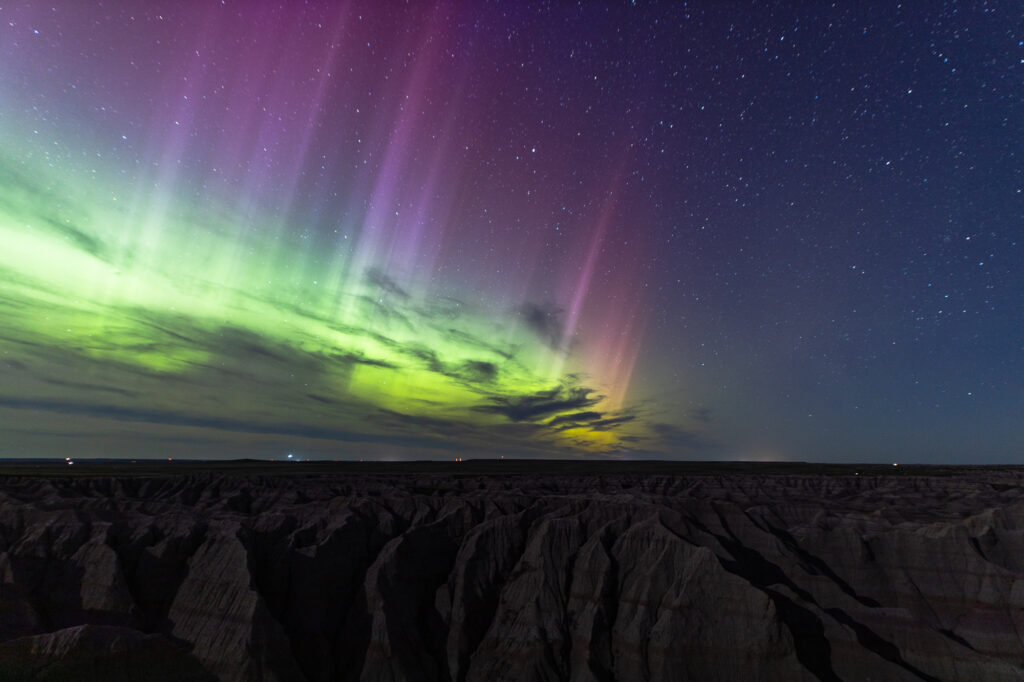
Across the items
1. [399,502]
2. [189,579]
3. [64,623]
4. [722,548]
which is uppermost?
[722,548]

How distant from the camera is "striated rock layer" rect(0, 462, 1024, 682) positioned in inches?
1212

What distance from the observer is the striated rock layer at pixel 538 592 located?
101ft

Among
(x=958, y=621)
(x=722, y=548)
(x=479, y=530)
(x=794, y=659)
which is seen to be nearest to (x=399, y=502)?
(x=479, y=530)

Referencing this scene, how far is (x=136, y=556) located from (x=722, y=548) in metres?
42.5

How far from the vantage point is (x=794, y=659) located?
1153 inches

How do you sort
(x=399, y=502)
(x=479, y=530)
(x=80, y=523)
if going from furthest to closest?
(x=399, y=502) → (x=479, y=530) → (x=80, y=523)

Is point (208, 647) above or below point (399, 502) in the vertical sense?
below

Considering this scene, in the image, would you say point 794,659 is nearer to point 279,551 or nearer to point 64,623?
point 279,551

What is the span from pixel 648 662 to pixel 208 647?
1037 inches

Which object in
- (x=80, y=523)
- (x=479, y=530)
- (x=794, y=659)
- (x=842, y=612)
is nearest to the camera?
(x=794, y=659)

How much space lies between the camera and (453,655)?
35.9 m

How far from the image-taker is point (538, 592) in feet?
124

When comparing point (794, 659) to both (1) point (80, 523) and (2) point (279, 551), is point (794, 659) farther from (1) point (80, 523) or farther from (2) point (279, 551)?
(1) point (80, 523)

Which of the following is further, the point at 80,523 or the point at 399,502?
the point at 399,502
